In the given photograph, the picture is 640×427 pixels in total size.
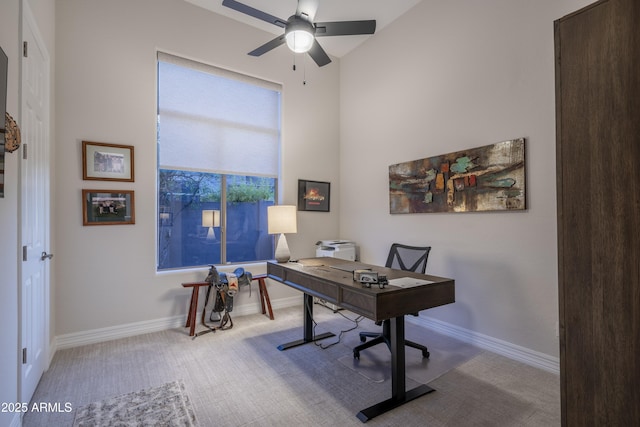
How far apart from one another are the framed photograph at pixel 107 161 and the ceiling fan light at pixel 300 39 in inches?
79.0

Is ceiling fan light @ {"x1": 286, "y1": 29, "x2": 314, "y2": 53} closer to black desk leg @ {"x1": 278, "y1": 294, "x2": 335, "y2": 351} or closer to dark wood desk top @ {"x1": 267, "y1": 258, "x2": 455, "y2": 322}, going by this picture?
dark wood desk top @ {"x1": 267, "y1": 258, "x2": 455, "y2": 322}

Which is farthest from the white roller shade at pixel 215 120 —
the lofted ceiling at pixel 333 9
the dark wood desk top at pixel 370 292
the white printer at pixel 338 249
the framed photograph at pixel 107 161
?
the dark wood desk top at pixel 370 292

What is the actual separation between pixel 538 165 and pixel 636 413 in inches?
80.6

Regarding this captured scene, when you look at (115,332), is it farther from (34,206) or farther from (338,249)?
(338,249)

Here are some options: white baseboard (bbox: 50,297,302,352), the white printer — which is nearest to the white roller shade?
the white printer

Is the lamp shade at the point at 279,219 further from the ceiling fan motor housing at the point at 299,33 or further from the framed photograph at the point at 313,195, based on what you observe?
the ceiling fan motor housing at the point at 299,33

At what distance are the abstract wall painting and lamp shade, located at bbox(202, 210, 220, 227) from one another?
2204 millimetres

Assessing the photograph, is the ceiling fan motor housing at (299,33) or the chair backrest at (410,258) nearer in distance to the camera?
the ceiling fan motor housing at (299,33)

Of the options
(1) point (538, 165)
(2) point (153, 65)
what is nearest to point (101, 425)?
(2) point (153, 65)

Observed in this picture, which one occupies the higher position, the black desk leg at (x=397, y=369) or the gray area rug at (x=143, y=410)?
the black desk leg at (x=397, y=369)

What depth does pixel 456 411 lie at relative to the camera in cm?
200

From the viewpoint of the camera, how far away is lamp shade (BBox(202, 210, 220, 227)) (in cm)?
384

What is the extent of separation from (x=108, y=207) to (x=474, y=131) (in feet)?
12.3

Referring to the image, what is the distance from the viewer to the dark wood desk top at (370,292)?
1.87 meters
